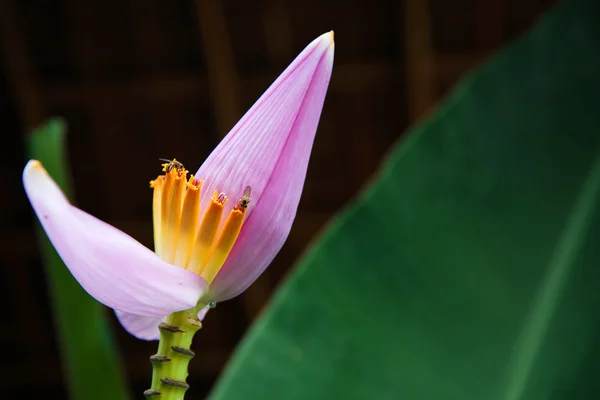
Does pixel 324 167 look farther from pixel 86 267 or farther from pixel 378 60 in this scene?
pixel 86 267

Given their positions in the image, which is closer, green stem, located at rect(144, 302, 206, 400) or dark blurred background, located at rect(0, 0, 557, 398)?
green stem, located at rect(144, 302, 206, 400)

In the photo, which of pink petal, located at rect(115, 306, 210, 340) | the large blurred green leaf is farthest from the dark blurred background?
pink petal, located at rect(115, 306, 210, 340)

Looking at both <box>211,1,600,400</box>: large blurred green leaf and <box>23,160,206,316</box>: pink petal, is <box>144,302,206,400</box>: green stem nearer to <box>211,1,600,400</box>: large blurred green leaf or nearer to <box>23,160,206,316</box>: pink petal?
<box>23,160,206,316</box>: pink petal

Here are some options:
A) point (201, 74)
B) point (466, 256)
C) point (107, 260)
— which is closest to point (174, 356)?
point (107, 260)

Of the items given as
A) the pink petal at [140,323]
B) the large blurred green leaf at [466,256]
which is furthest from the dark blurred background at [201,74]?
the pink petal at [140,323]

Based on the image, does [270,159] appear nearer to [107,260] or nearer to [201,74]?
[107,260]

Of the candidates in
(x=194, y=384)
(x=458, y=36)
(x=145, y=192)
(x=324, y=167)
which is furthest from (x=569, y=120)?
(x=194, y=384)

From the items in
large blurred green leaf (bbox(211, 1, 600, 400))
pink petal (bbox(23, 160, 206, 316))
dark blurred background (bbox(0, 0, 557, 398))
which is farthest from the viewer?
dark blurred background (bbox(0, 0, 557, 398))

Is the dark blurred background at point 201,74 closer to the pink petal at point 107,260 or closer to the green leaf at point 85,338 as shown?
the green leaf at point 85,338
